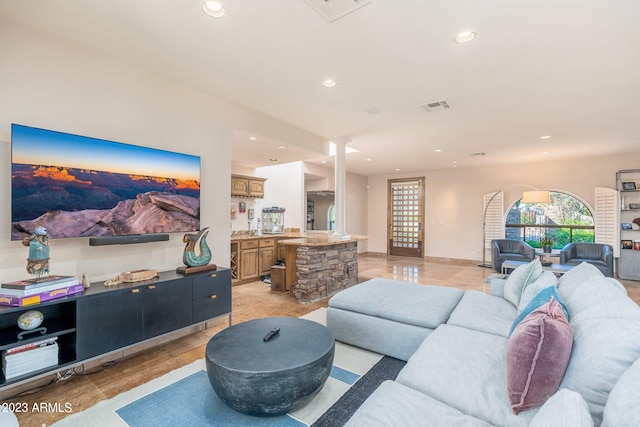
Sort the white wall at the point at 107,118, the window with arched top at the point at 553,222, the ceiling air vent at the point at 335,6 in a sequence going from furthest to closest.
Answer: the window with arched top at the point at 553,222, the white wall at the point at 107,118, the ceiling air vent at the point at 335,6

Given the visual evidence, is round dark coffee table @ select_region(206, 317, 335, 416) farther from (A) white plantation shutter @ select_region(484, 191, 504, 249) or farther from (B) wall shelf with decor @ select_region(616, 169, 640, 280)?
(B) wall shelf with decor @ select_region(616, 169, 640, 280)

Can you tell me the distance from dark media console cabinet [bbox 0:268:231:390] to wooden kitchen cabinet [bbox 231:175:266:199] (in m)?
3.37

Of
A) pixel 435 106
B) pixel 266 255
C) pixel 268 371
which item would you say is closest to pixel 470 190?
pixel 435 106

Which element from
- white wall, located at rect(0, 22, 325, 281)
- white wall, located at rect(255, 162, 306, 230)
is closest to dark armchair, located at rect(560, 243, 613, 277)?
white wall, located at rect(255, 162, 306, 230)

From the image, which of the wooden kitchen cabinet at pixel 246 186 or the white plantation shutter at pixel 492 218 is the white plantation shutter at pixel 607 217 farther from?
the wooden kitchen cabinet at pixel 246 186

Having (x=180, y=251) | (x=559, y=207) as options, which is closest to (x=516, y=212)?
(x=559, y=207)

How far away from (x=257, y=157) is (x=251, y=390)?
4607mm

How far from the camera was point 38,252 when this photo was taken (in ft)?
7.02

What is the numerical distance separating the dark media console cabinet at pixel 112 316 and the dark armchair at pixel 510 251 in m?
6.50

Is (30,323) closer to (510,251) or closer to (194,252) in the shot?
(194,252)

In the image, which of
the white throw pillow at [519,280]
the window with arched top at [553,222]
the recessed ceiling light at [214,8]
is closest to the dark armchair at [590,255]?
the window with arched top at [553,222]

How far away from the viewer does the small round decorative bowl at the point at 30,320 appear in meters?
2.03

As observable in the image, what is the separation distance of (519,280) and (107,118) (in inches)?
167

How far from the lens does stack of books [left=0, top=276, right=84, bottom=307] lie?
1.97 m
